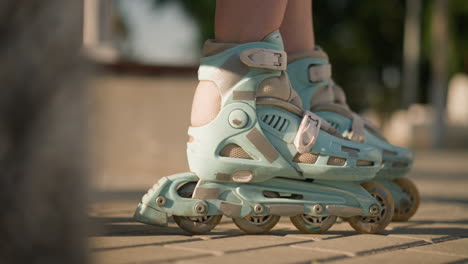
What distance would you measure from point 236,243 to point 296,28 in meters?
1.06

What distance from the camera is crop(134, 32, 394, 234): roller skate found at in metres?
2.43

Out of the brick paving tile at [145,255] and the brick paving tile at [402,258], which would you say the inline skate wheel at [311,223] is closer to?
the brick paving tile at [402,258]

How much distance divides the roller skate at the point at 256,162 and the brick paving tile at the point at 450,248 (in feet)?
0.92

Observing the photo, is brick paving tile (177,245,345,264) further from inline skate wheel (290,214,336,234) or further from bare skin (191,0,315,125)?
bare skin (191,0,315,125)

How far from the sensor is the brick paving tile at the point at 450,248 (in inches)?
84.3

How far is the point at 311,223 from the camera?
251cm

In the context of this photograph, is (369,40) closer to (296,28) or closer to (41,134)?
(296,28)

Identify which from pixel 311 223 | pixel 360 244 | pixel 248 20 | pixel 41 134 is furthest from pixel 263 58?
pixel 41 134

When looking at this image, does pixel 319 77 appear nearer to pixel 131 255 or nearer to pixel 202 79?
pixel 202 79

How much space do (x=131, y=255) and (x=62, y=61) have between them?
755mm

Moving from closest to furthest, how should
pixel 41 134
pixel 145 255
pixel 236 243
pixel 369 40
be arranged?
1. pixel 41 134
2. pixel 145 255
3. pixel 236 243
4. pixel 369 40

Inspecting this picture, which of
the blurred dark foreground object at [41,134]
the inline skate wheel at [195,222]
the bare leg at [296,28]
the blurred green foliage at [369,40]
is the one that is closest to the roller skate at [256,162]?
the inline skate wheel at [195,222]

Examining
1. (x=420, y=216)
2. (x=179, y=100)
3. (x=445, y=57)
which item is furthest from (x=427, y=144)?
(x=420, y=216)

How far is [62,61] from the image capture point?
129 centimetres
